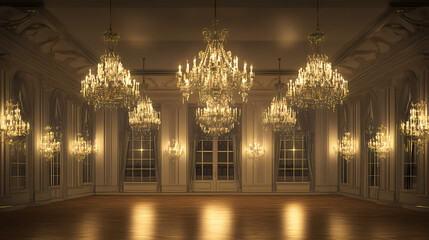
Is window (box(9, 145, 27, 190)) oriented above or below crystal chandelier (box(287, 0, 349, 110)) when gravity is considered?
below

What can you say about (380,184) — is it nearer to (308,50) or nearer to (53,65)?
(308,50)

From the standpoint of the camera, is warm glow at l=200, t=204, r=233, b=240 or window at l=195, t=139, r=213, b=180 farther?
window at l=195, t=139, r=213, b=180

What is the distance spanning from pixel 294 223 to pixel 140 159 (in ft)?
33.7

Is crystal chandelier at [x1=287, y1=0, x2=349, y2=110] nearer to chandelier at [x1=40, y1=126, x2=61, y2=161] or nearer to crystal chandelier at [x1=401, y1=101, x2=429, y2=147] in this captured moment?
crystal chandelier at [x1=401, y1=101, x2=429, y2=147]

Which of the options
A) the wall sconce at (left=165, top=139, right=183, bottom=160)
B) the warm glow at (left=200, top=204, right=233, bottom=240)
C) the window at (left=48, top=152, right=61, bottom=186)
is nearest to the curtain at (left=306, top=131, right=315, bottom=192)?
the wall sconce at (left=165, top=139, right=183, bottom=160)

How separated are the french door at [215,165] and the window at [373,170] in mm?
5403

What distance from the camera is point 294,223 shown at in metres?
8.55

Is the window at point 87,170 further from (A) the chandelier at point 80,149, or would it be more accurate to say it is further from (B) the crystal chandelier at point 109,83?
(B) the crystal chandelier at point 109,83

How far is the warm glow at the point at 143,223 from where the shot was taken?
693 cm

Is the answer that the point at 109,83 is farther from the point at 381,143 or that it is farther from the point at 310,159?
the point at 310,159

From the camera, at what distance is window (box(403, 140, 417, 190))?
36.5ft

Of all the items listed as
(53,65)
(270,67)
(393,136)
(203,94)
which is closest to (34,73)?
(53,65)

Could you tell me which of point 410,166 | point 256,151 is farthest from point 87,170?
point 410,166

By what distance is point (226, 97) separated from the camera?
8359mm
